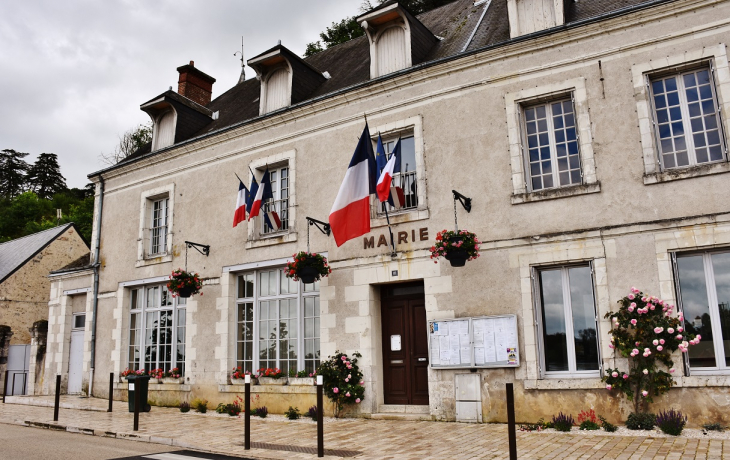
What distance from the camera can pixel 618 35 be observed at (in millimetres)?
8055

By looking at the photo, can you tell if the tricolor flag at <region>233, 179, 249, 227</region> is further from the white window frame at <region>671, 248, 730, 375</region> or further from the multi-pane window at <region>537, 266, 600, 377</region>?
the white window frame at <region>671, 248, 730, 375</region>

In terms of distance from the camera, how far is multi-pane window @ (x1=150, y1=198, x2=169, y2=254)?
1284 centimetres

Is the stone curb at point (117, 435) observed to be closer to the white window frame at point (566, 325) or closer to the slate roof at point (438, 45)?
the white window frame at point (566, 325)

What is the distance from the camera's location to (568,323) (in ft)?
25.8

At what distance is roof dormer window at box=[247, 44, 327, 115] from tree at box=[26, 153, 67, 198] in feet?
125

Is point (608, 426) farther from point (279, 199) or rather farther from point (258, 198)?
point (279, 199)

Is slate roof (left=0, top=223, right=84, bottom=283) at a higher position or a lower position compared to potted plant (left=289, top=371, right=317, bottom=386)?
higher

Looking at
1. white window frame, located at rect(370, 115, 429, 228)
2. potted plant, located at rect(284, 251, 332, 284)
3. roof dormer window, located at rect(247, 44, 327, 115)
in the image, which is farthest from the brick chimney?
potted plant, located at rect(284, 251, 332, 284)

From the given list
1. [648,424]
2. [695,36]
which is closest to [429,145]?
[695,36]

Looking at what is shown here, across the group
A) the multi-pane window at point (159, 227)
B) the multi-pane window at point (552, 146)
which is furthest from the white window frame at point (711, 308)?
the multi-pane window at point (159, 227)

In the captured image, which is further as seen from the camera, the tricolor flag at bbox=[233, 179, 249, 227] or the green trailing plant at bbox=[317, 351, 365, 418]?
the tricolor flag at bbox=[233, 179, 249, 227]

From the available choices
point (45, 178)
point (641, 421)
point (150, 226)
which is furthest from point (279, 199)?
point (45, 178)

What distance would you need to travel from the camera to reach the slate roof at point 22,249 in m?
17.9

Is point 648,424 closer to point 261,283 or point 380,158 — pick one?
point 380,158
